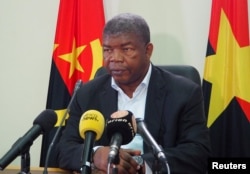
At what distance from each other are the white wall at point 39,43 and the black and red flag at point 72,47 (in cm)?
23

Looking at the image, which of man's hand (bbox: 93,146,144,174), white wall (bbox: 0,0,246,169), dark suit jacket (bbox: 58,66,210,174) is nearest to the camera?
man's hand (bbox: 93,146,144,174)

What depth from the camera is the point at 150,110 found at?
191cm

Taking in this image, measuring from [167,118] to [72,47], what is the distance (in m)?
1.15

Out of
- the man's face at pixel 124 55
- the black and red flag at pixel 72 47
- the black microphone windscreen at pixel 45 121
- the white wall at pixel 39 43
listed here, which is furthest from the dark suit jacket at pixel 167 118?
the white wall at pixel 39 43

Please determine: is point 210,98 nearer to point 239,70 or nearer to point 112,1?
point 239,70

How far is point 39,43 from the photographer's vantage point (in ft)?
10.1

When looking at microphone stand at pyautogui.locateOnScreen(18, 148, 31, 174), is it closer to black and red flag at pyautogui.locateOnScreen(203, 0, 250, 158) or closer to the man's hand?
the man's hand

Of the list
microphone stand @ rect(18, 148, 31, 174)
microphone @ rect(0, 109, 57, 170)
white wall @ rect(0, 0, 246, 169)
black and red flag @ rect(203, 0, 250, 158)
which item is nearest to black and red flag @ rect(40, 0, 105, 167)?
white wall @ rect(0, 0, 246, 169)

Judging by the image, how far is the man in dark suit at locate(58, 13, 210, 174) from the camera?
70.0 inches

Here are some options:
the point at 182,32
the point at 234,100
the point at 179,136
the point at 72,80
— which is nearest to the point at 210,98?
the point at 234,100

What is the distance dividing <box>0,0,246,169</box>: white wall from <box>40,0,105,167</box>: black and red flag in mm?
234

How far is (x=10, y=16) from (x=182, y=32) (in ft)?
4.53

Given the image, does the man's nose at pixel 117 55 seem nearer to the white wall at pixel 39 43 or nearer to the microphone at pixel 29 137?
the microphone at pixel 29 137

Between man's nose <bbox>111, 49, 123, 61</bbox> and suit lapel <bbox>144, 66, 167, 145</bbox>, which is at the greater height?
man's nose <bbox>111, 49, 123, 61</bbox>
